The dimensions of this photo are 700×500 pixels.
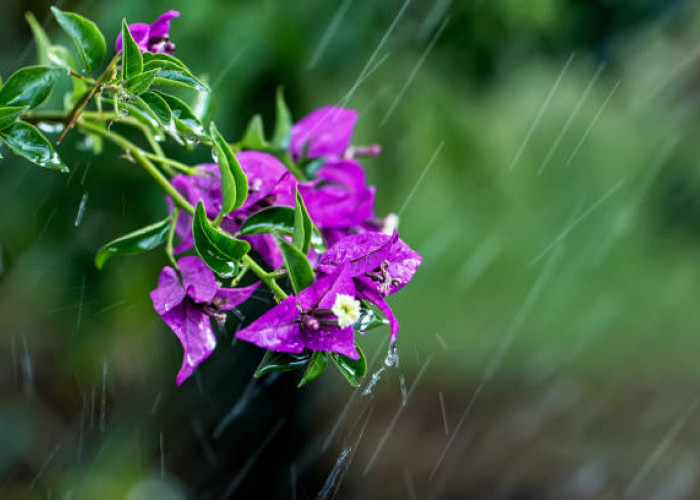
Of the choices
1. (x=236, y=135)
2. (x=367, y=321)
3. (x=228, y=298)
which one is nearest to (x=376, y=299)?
(x=367, y=321)

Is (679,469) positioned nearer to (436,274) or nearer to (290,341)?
(436,274)

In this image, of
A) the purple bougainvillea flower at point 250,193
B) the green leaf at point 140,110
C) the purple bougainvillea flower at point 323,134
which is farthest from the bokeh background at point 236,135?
the green leaf at point 140,110

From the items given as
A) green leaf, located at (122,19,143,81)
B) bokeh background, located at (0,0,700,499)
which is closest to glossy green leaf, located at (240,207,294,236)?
green leaf, located at (122,19,143,81)

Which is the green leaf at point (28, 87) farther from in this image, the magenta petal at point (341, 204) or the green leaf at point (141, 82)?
the magenta petal at point (341, 204)

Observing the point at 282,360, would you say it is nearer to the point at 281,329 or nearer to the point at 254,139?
the point at 281,329

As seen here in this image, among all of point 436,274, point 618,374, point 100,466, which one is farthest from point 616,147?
point 100,466
